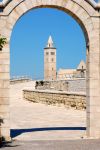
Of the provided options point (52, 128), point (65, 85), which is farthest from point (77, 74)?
point (52, 128)

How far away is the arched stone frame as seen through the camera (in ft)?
43.4

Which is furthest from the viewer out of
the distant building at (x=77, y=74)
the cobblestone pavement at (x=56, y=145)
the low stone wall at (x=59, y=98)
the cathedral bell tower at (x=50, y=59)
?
the cathedral bell tower at (x=50, y=59)

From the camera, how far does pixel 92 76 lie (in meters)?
13.7

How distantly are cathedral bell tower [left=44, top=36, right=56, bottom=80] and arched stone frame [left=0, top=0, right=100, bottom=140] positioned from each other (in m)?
75.6

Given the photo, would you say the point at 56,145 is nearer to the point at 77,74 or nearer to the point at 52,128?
the point at 52,128

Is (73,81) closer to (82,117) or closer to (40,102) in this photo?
(40,102)

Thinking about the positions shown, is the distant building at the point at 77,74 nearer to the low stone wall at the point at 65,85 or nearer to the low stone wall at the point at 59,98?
the low stone wall at the point at 65,85

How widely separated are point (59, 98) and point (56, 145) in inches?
541

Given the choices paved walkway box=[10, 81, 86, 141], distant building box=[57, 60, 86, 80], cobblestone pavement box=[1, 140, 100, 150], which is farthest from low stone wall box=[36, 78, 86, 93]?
cobblestone pavement box=[1, 140, 100, 150]

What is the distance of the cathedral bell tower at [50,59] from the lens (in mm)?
92238

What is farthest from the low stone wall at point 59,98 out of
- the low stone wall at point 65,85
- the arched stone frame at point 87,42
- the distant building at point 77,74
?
the distant building at point 77,74

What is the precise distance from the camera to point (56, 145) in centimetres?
1210

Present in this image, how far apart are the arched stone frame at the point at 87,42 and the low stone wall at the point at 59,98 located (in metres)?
8.65

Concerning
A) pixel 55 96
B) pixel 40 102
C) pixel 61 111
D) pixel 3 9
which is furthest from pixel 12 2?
pixel 40 102
